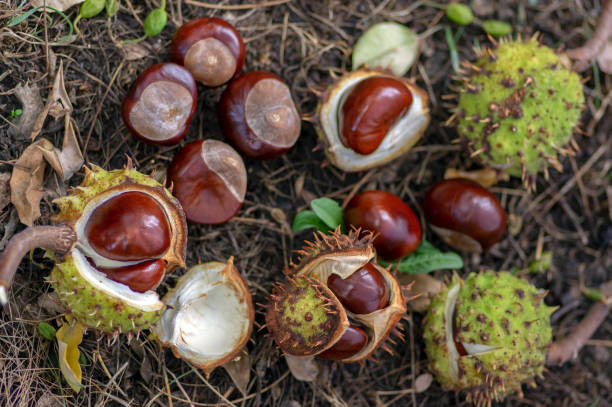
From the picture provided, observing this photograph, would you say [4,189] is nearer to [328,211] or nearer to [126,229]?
[126,229]

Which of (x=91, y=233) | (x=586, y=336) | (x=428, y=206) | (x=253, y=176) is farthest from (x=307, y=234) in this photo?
(x=586, y=336)

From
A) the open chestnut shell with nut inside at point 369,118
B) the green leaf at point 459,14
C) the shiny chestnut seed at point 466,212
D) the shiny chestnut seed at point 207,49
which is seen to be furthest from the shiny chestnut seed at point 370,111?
the green leaf at point 459,14

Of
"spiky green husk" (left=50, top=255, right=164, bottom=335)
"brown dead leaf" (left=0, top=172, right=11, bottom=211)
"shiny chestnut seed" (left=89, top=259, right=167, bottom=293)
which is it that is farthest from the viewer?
"brown dead leaf" (left=0, top=172, right=11, bottom=211)

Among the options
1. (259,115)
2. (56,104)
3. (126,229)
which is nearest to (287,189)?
(259,115)

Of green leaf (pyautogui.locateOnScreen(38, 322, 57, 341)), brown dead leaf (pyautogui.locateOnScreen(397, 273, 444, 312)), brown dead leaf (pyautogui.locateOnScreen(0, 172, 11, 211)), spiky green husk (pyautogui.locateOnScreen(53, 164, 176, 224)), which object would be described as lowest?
brown dead leaf (pyautogui.locateOnScreen(397, 273, 444, 312))

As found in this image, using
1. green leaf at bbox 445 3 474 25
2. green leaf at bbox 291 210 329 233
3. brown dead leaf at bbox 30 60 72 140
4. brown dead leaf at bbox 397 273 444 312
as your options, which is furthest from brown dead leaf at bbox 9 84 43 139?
green leaf at bbox 445 3 474 25

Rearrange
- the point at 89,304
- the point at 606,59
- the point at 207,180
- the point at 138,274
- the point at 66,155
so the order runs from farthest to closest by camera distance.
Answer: the point at 606,59 < the point at 207,180 < the point at 66,155 < the point at 138,274 < the point at 89,304

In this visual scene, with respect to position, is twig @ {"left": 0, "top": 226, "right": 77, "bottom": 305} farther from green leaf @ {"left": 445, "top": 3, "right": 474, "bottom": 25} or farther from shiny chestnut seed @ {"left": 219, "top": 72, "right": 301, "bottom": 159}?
green leaf @ {"left": 445, "top": 3, "right": 474, "bottom": 25}
